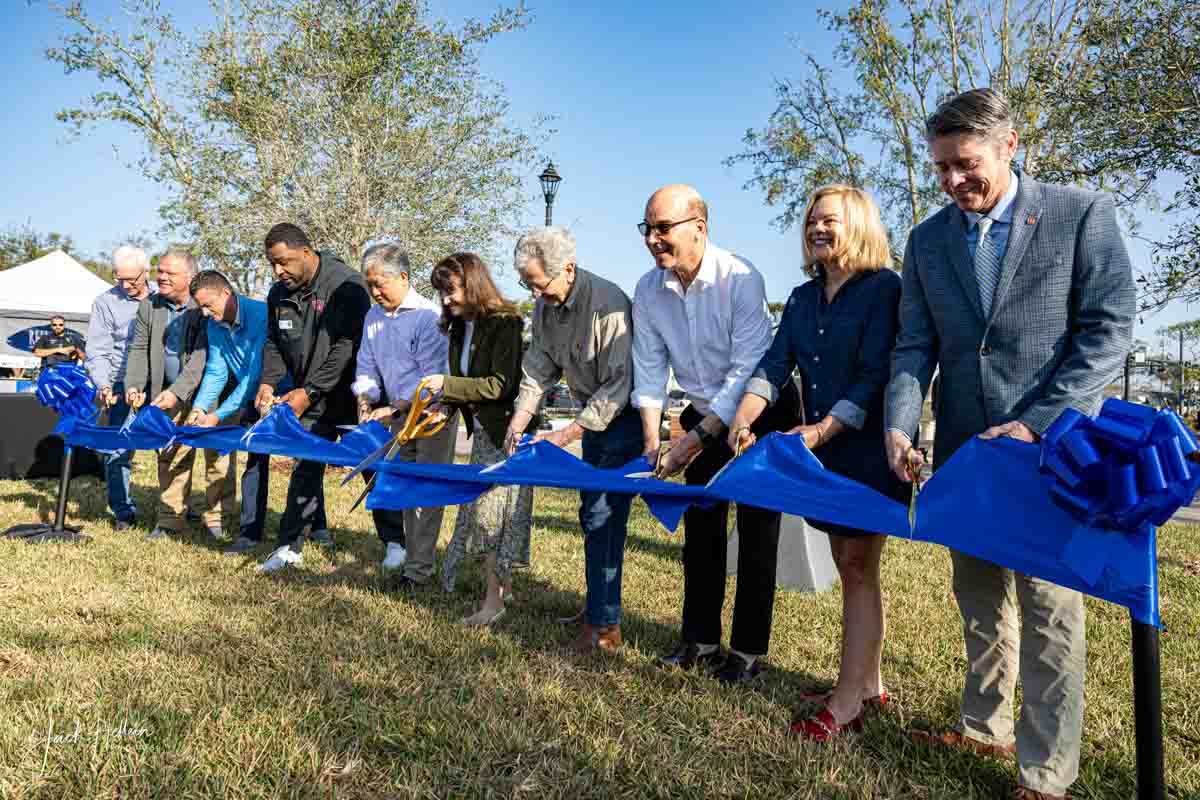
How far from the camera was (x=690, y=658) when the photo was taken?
372 cm

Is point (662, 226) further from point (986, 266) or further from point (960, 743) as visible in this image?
point (960, 743)

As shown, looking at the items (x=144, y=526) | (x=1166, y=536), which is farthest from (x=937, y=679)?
(x=144, y=526)

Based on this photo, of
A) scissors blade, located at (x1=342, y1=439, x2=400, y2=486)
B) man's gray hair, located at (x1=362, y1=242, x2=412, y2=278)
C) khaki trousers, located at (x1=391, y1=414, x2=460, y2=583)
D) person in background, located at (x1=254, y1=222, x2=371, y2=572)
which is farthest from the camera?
person in background, located at (x1=254, y1=222, x2=371, y2=572)

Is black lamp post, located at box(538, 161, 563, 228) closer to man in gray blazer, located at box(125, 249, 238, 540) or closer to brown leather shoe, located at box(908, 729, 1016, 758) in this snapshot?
man in gray blazer, located at box(125, 249, 238, 540)

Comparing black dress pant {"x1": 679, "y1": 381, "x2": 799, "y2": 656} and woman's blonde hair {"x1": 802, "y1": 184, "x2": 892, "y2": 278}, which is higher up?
woman's blonde hair {"x1": 802, "y1": 184, "x2": 892, "y2": 278}

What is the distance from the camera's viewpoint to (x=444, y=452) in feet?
16.7

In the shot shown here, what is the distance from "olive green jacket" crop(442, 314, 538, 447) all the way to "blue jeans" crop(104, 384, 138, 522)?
3925 millimetres

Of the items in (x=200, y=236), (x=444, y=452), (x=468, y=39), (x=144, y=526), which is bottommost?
(x=144, y=526)

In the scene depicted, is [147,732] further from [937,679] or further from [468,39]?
[468,39]

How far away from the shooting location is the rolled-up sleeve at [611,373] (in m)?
3.92

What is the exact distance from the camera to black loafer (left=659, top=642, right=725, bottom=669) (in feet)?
12.1

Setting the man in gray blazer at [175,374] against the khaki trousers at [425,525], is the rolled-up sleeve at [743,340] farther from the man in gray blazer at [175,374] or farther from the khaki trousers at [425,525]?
the man in gray blazer at [175,374]

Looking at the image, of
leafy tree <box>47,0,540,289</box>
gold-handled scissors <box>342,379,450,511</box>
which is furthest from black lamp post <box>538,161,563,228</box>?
gold-handled scissors <box>342,379,450,511</box>

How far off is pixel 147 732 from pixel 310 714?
1.70 feet
